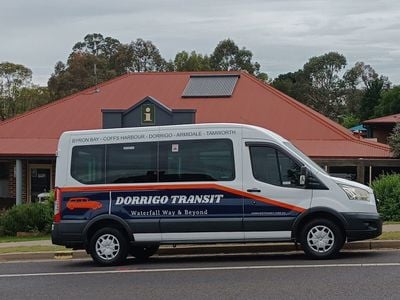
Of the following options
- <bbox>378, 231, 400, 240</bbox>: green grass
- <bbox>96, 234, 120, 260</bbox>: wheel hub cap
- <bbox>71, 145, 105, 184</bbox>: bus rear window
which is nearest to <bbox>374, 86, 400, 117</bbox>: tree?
<bbox>378, 231, 400, 240</bbox>: green grass

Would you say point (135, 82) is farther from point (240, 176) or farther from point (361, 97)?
point (361, 97)

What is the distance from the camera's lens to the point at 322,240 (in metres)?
11.5

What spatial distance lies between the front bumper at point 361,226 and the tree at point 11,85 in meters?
51.9

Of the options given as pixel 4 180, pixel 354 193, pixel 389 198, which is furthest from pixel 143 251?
pixel 4 180

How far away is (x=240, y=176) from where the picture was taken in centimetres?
1181

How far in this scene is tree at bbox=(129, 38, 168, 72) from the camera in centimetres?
6769

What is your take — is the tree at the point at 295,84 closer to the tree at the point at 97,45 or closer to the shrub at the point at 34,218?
the tree at the point at 97,45

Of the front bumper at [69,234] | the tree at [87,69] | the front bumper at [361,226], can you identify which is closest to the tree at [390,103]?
the tree at [87,69]

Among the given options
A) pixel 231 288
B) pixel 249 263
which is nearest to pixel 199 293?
pixel 231 288

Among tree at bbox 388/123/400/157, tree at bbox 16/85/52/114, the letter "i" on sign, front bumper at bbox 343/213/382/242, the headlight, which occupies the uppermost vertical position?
tree at bbox 16/85/52/114

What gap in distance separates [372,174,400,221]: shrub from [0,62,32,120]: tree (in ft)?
156

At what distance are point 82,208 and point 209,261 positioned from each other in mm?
2366

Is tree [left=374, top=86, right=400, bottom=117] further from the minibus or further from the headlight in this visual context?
the minibus

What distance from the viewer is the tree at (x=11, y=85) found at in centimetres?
6016
